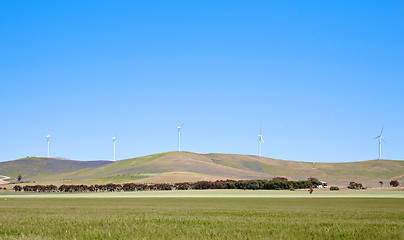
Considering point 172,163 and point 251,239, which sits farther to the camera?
point 172,163

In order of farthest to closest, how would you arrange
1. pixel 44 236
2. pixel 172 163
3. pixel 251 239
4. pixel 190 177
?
pixel 172 163, pixel 190 177, pixel 44 236, pixel 251 239

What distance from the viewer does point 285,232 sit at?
54.2 feet

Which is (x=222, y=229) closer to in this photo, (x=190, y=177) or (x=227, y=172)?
(x=190, y=177)

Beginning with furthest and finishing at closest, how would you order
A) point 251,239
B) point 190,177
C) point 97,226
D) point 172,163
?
point 172,163 < point 190,177 < point 97,226 < point 251,239

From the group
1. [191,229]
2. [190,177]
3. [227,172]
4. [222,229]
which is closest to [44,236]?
[191,229]

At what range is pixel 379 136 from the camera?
15812cm

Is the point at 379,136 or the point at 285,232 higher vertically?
the point at 379,136

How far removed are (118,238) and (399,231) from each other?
10.1 m

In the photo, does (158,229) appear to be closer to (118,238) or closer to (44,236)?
(118,238)

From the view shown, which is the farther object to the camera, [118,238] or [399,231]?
[399,231]

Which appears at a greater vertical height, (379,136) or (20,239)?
(379,136)

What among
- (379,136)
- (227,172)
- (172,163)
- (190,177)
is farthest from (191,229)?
(172,163)

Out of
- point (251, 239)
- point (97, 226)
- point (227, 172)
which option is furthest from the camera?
point (227, 172)

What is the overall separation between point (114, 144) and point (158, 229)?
174 m
